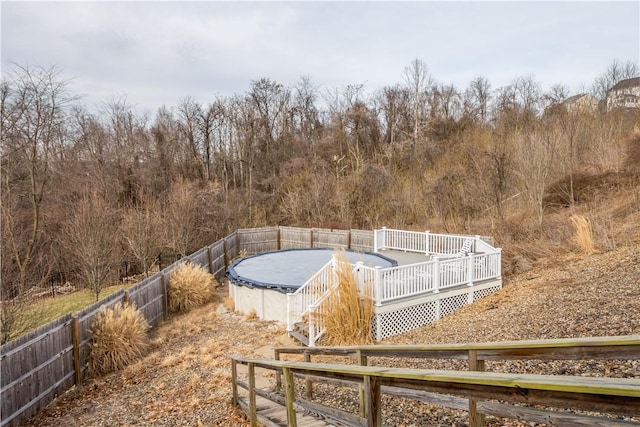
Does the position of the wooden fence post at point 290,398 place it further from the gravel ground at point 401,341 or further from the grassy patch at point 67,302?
the grassy patch at point 67,302

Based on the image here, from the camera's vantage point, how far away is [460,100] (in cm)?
3331

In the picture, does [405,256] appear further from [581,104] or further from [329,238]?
[581,104]

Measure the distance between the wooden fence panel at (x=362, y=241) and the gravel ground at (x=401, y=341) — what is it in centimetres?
780

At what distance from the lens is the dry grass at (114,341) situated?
25.8 ft

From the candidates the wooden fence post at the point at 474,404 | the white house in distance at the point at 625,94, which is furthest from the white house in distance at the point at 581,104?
the wooden fence post at the point at 474,404

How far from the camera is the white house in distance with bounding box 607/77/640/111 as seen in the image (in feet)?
84.9

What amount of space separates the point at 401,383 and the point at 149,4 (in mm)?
12995

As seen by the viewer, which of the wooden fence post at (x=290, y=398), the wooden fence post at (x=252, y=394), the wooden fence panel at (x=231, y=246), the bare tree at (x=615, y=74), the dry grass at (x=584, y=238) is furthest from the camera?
the bare tree at (x=615, y=74)

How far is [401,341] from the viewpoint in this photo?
8.48m

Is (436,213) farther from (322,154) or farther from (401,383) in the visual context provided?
(401,383)

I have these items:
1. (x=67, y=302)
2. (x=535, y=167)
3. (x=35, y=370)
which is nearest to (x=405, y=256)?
(x=535, y=167)

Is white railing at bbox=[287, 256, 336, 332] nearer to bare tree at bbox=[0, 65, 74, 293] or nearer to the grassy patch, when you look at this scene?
the grassy patch

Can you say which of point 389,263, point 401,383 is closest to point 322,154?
point 389,263

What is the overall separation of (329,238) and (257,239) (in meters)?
3.76
